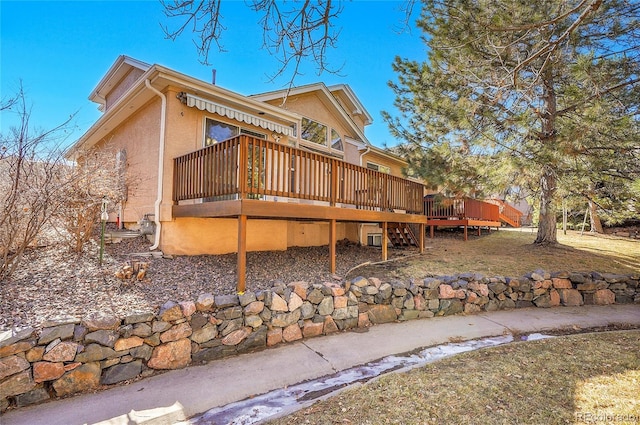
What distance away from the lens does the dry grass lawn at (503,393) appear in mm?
3117

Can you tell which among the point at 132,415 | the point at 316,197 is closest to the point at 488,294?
the point at 316,197

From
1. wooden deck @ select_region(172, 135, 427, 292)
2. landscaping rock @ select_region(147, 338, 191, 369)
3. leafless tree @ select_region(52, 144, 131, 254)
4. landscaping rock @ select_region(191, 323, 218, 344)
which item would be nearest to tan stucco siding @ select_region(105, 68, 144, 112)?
leafless tree @ select_region(52, 144, 131, 254)

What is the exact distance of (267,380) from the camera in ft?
13.3

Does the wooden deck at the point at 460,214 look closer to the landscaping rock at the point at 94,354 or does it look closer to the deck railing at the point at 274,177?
the deck railing at the point at 274,177

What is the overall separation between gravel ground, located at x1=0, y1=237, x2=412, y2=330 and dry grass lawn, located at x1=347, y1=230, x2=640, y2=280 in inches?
56.4

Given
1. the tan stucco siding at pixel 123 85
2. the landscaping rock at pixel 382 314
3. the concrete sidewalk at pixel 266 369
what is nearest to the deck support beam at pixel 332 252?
the landscaping rock at pixel 382 314

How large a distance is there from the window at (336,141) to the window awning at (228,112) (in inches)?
147

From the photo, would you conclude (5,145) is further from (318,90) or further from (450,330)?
(318,90)

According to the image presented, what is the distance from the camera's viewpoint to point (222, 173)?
602cm

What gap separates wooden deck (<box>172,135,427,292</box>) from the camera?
5688 millimetres

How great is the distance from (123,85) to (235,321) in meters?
10.1

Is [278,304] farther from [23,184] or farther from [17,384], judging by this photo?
[23,184]

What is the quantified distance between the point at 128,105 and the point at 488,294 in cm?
999

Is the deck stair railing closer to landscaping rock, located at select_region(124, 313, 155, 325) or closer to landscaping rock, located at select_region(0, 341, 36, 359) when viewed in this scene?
landscaping rock, located at select_region(124, 313, 155, 325)
